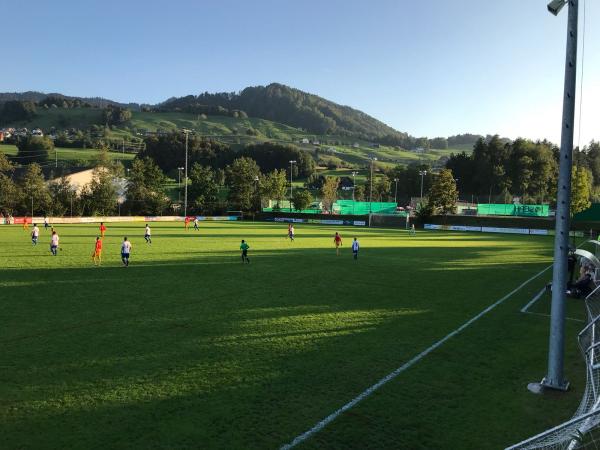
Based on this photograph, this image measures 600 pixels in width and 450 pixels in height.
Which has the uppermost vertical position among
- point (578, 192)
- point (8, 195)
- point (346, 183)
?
point (346, 183)

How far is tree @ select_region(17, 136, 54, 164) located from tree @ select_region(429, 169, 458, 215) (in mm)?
98951

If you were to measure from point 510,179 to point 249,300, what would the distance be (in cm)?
11148

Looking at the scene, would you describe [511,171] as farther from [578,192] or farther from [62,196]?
[62,196]

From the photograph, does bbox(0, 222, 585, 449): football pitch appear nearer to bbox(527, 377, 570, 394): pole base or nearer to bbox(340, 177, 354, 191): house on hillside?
Answer: bbox(527, 377, 570, 394): pole base

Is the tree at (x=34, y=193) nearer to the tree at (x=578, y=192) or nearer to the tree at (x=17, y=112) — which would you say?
the tree at (x=578, y=192)

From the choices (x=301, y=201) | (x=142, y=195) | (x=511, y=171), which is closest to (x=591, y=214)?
(x=511, y=171)

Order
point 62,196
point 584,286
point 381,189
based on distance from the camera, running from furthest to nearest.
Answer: point 381,189 < point 62,196 < point 584,286

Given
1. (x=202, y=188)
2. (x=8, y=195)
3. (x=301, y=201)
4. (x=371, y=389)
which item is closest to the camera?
(x=371, y=389)

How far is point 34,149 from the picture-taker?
118875 mm

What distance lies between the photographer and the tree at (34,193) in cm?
6631

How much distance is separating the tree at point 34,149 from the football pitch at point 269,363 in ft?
371

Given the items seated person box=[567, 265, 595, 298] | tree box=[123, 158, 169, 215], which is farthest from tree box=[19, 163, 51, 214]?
seated person box=[567, 265, 595, 298]

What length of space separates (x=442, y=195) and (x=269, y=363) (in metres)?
69.9

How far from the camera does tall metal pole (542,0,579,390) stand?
8.52 m
